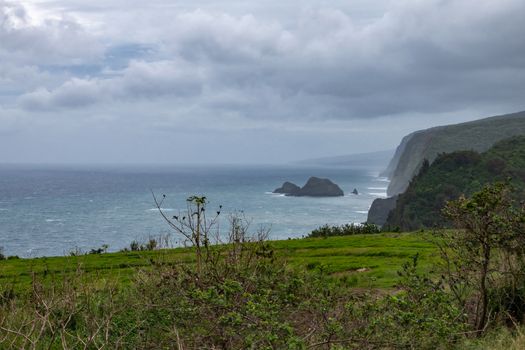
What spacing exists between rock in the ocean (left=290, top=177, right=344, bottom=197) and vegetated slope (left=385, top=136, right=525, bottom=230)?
8731 centimetres

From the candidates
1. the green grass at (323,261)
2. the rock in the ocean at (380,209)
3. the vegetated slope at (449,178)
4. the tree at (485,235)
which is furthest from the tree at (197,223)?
the rock in the ocean at (380,209)

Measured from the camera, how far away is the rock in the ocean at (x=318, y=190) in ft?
605

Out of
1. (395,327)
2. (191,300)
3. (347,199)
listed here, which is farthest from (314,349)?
(347,199)

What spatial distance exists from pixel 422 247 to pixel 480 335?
12728 millimetres

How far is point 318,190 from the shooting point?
185125 millimetres

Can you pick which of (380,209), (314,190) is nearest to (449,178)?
(380,209)

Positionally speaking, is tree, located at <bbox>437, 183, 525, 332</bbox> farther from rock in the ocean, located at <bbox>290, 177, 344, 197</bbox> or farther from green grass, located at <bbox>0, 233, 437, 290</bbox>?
rock in the ocean, located at <bbox>290, 177, 344, 197</bbox>

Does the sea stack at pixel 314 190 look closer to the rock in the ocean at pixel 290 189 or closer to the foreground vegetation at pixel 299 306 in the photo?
the rock in the ocean at pixel 290 189

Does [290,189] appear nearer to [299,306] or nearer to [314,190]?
[314,190]

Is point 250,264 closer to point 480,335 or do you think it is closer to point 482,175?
point 480,335

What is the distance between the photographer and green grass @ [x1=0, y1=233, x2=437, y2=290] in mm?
15864

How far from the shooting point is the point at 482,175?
267 feet

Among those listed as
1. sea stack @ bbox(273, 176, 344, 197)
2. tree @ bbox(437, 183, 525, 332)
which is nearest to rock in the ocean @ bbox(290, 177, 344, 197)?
sea stack @ bbox(273, 176, 344, 197)

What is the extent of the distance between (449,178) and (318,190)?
98920 millimetres
